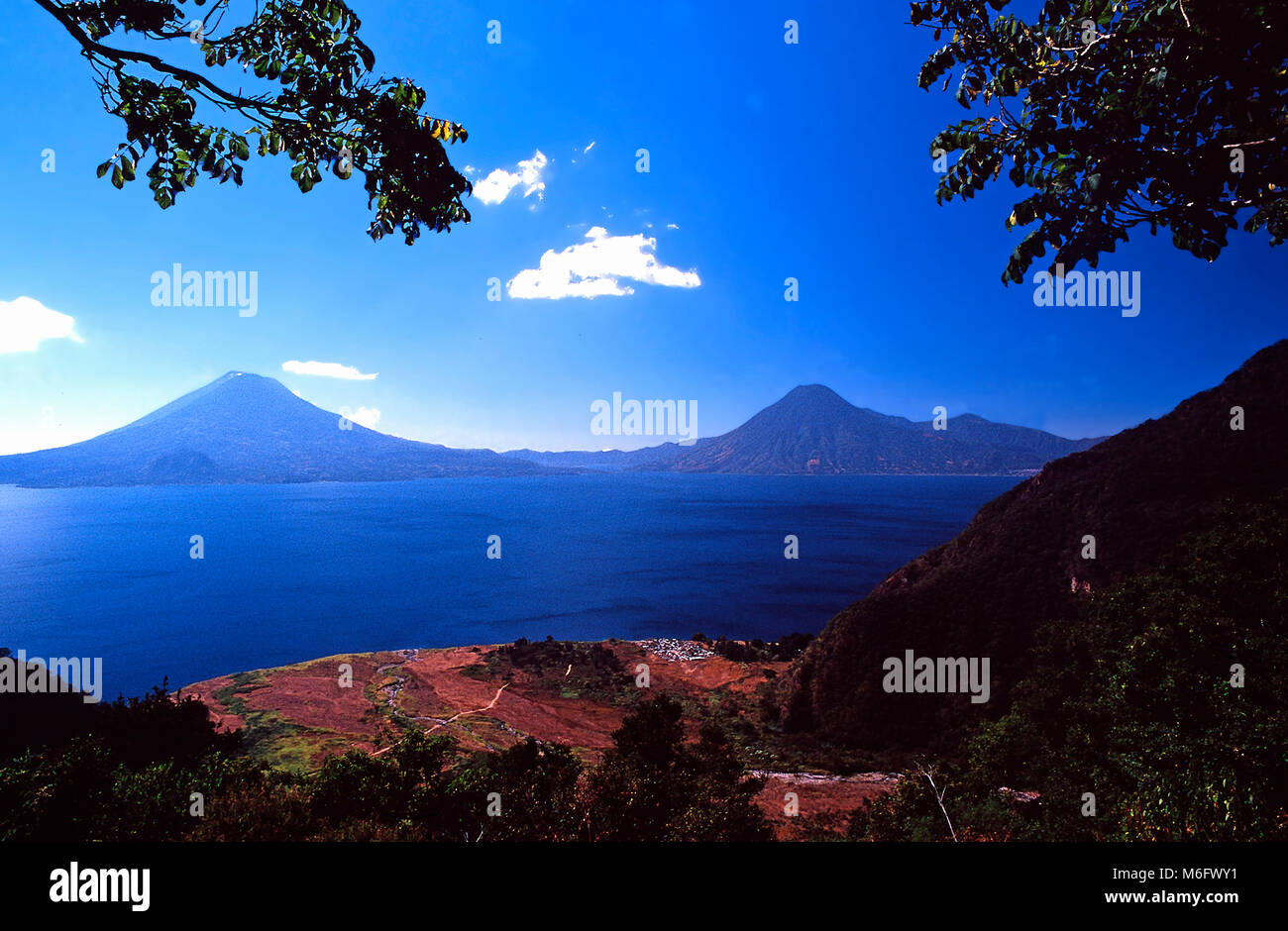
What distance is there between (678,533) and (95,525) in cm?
16395

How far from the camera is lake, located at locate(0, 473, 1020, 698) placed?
59062 millimetres

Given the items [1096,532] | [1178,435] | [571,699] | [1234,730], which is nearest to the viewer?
[1234,730]

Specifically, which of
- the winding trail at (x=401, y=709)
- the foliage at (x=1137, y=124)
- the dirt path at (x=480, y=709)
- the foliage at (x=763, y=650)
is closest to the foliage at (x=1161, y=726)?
the foliage at (x=1137, y=124)

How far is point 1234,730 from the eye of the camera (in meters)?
9.05

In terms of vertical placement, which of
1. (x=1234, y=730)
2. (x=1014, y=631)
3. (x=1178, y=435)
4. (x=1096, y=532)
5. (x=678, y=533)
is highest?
(x=1178, y=435)

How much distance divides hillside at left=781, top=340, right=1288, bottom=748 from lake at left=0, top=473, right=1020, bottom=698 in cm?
3175

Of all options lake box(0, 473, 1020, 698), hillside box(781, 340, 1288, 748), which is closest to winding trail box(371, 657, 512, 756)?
hillside box(781, 340, 1288, 748)

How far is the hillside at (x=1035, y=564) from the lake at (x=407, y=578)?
31.8 metres

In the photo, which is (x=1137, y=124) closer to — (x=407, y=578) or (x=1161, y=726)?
(x=1161, y=726)

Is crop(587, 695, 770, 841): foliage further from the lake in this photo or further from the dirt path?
the lake

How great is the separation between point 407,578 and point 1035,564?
293 feet

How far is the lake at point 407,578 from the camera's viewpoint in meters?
59.1
